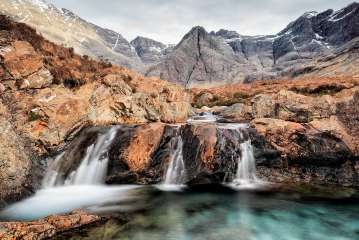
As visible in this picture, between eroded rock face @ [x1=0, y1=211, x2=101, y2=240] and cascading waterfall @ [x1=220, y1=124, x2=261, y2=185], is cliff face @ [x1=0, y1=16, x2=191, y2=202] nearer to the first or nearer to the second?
eroded rock face @ [x1=0, y1=211, x2=101, y2=240]

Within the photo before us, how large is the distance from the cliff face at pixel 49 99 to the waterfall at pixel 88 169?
1150 mm

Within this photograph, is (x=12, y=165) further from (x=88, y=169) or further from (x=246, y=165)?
(x=246, y=165)

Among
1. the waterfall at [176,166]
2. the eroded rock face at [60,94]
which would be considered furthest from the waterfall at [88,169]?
the waterfall at [176,166]

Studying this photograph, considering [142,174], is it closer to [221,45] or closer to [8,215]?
[8,215]

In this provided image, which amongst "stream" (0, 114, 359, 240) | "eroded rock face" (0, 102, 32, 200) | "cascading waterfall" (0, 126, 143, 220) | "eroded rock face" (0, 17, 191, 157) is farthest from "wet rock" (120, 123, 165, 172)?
"eroded rock face" (0, 102, 32, 200)

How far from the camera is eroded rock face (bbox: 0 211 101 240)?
9978 mm

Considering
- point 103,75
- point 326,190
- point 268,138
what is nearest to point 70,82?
point 103,75

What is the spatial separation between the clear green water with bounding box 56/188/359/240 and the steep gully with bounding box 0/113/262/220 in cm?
177

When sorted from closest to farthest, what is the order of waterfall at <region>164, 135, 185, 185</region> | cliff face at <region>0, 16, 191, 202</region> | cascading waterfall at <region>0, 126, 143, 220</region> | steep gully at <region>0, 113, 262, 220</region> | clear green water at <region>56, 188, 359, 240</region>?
1. clear green water at <region>56, 188, 359, 240</region>
2. cascading waterfall at <region>0, 126, 143, 220</region>
3. steep gully at <region>0, 113, 262, 220</region>
4. cliff face at <region>0, 16, 191, 202</region>
5. waterfall at <region>164, 135, 185, 185</region>

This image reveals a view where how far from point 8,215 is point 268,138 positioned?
1455 centimetres

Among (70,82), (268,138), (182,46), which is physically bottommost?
(268,138)

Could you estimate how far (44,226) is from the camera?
10711mm

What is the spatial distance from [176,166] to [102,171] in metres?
4.26

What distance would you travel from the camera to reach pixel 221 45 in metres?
176
